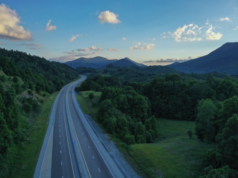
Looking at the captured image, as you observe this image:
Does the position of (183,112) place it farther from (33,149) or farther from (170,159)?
(33,149)

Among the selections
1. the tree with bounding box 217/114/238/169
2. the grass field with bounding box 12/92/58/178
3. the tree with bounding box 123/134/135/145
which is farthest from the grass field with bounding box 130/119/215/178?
the grass field with bounding box 12/92/58/178

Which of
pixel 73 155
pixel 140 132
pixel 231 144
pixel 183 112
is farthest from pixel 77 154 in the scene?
pixel 183 112

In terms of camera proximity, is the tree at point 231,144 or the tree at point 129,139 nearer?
the tree at point 231,144

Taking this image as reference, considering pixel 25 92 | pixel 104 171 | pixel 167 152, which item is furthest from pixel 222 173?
pixel 25 92

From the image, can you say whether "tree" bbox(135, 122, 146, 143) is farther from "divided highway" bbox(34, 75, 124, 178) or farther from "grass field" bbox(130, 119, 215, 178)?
"divided highway" bbox(34, 75, 124, 178)

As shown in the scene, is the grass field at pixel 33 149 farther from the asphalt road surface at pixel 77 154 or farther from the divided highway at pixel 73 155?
the asphalt road surface at pixel 77 154

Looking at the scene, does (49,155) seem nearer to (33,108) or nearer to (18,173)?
(18,173)

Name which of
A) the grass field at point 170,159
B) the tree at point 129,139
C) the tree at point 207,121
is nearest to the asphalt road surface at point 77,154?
the grass field at point 170,159
